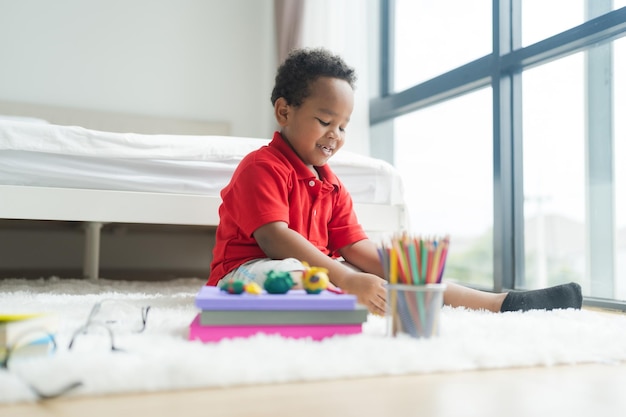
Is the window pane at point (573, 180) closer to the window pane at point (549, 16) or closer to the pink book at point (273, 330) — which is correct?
the window pane at point (549, 16)

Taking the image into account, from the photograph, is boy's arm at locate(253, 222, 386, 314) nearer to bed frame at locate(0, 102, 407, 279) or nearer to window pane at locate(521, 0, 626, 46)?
bed frame at locate(0, 102, 407, 279)

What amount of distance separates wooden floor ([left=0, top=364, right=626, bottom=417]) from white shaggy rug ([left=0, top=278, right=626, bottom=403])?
0.06 feet

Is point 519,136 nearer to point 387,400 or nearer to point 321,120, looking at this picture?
point 321,120

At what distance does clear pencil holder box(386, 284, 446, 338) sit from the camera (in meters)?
0.84

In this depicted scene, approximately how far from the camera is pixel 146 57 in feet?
10.6

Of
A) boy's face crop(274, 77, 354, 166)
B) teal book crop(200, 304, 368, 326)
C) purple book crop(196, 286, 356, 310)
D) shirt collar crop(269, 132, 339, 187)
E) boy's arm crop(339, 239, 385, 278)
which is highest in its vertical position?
boy's face crop(274, 77, 354, 166)

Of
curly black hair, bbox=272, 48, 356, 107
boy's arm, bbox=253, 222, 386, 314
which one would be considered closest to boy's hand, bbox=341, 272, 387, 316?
boy's arm, bbox=253, 222, 386, 314

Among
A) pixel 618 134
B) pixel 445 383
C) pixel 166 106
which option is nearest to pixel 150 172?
pixel 445 383

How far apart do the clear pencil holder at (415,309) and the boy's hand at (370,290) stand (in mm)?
189

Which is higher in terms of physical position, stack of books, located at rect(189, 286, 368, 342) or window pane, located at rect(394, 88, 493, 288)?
window pane, located at rect(394, 88, 493, 288)

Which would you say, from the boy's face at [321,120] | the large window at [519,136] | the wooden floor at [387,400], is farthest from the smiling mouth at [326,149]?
the large window at [519,136]

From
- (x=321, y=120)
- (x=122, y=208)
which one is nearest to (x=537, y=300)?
(x=321, y=120)

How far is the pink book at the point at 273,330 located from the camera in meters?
0.82

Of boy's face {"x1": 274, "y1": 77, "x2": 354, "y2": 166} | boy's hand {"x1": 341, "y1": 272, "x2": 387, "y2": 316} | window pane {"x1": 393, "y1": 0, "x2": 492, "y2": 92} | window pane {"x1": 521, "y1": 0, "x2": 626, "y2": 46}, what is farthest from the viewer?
window pane {"x1": 393, "y1": 0, "x2": 492, "y2": 92}
